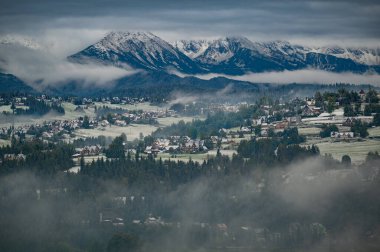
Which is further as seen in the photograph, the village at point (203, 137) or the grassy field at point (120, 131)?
the grassy field at point (120, 131)

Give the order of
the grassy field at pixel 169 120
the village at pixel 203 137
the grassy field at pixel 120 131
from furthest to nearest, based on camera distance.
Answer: the grassy field at pixel 169 120 → the grassy field at pixel 120 131 → the village at pixel 203 137

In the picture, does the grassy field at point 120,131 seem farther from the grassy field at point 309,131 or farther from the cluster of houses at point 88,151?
the grassy field at point 309,131

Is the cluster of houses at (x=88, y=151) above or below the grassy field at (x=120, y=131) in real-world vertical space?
below

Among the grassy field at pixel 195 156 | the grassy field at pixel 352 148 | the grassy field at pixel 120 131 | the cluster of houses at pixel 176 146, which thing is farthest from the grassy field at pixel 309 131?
the grassy field at pixel 120 131

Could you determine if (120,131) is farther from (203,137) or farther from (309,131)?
(309,131)

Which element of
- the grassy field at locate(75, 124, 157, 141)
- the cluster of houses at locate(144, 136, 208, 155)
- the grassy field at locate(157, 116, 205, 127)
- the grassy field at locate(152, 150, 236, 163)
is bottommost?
the grassy field at locate(152, 150, 236, 163)

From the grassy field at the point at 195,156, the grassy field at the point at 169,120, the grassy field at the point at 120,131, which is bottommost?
the grassy field at the point at 195,156

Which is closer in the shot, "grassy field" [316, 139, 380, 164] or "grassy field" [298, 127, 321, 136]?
"grassy field" [316, 139, 380, 164]

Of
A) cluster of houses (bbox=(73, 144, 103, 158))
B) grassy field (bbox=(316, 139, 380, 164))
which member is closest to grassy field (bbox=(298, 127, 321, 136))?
grassy field (bbox=(316, 139, 380, 164))

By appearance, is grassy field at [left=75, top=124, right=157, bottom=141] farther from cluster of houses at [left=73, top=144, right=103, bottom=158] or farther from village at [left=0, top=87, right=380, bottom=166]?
cluster of houses at [left=73, top=144, right=103, bottom=158]

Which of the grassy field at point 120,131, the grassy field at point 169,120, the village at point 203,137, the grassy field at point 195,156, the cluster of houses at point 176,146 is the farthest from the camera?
the grassy field at point 169,120

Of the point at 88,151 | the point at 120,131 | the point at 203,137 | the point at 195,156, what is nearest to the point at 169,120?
the point at 120,131

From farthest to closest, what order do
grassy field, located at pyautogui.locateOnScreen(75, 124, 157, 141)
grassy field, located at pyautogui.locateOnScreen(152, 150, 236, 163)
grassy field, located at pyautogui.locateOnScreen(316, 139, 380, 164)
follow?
grassy field, located at pyautogui.locateOnScreen(75, 124, 157, 141) → grassy field, located at pyautogui.locateOnScreen(152, 150, 236, 163) → grassy field, located at pyautogui.locateOnScreen(316, 139, 380, 164)
